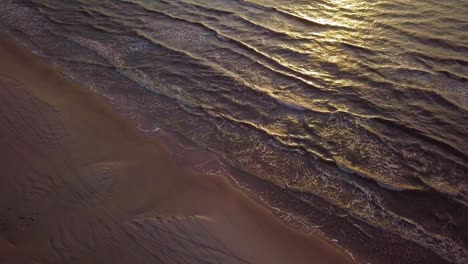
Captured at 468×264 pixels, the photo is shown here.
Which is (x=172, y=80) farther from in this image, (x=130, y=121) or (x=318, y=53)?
(x=318, y=53)

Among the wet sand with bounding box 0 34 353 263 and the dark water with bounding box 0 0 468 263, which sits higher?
the dark water with bounding box 0 0 468 263

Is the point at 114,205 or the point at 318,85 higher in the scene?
the point at 318,85

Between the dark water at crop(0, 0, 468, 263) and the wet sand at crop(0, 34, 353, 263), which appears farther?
the dark water at crop(0, 0, 468, 263)

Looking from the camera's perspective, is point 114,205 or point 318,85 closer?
point 114,205

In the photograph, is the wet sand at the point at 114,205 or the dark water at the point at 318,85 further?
the dark water at the point at 318,85
